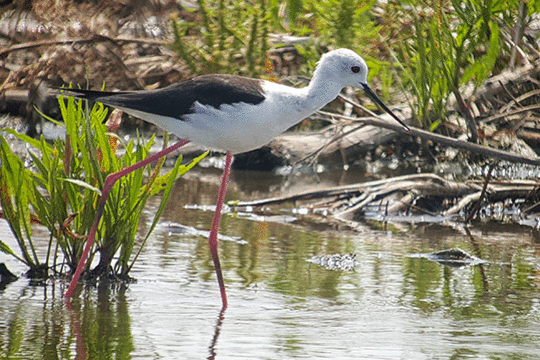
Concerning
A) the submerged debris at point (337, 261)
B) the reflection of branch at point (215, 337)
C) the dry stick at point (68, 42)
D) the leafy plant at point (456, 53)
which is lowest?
the reflection of branch at point (215, 337)

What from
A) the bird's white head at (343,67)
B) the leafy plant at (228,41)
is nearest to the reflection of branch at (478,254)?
the bird's white head at (343,67)

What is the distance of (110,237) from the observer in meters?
4.81

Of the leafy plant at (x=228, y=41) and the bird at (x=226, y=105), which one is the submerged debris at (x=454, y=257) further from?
the leafy plant at (x=228, y=41)

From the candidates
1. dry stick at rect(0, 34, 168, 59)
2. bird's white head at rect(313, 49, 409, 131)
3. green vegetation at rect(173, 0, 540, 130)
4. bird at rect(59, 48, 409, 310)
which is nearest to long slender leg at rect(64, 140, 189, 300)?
bird at rect(59, 48, 409, 310)

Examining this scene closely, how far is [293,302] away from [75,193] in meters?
1.40

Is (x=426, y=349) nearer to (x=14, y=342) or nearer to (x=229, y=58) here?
(x=14, y=342)

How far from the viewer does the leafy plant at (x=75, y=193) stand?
469cm

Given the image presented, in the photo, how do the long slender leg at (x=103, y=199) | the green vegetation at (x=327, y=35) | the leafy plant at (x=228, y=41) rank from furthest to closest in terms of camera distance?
the leafy plant at (x=228, y=41)
the green vegetation at (x=327, y=35)
the long slender leg at (x=103, y=199)

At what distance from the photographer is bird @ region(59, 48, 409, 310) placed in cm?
465

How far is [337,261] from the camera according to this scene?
5.64m

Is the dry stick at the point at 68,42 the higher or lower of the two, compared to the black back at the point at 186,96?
higher

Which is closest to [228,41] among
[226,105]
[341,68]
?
[341,68]

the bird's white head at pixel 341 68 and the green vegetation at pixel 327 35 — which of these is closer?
the bird's white head at pixel 341 68

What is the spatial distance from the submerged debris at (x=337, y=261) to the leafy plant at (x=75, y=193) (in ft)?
4.14
